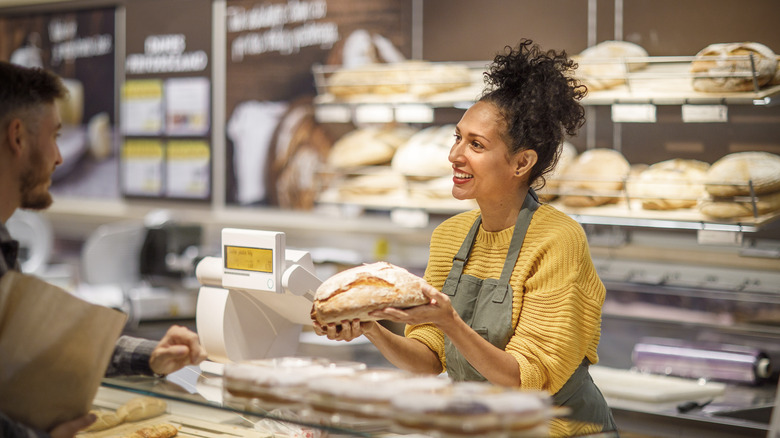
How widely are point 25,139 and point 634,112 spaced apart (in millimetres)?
2254

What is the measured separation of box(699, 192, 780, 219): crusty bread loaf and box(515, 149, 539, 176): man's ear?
1260mm

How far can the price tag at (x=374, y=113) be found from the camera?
12.2ft

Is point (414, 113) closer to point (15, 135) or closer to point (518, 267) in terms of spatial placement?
point (518, 267)

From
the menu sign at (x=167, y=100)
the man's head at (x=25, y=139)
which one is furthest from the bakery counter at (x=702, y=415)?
the menu sign at (x=167, y=100)

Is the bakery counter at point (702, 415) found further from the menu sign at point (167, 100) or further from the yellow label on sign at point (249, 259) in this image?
the menu sign at point (167, 100)

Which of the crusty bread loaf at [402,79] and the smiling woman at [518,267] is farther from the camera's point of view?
the crusty bread loaf at [402,79]

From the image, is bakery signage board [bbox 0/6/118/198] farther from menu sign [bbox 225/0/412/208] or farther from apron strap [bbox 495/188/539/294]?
apron strap [bbox 495/188/539/294]

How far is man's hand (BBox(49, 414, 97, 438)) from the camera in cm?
140

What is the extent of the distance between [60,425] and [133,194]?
441cm

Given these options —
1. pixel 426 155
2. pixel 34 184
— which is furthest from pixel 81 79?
pixel 34 184

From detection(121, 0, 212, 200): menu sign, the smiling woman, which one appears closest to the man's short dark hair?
the smiling woman

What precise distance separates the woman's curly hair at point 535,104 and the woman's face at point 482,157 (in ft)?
0.07

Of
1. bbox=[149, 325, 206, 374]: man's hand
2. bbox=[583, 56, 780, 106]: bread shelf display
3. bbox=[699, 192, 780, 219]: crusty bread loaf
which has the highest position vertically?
bbox=[583, 56, 780, 106]: bread shelf display

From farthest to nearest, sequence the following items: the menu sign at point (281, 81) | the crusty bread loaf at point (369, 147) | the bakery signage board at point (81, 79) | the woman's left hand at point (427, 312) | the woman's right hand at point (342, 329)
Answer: the bakery signage board at point (81, 79) → the menu sign at point (281, 81) → the crusty bread loaf at point (369, 147) → the woman's right hand at point (342, 329) → the woman's left hand at point (427, 312)
